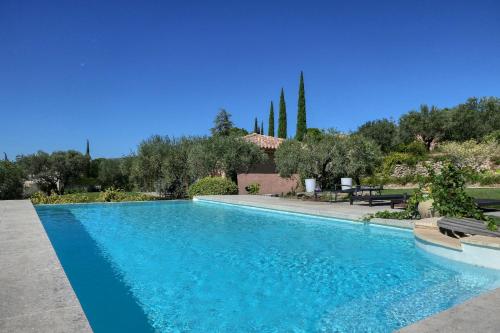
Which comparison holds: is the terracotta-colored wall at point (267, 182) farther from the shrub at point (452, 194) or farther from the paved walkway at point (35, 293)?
the paved walkway at point (35, 293)

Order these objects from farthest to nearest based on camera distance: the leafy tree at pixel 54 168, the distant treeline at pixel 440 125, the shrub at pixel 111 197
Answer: the distant treeline at pixel 440 125 < the leafy tree at pixel 54 168 < the shrub at pixel 111 197

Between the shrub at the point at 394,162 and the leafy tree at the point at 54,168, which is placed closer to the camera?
the leafy tree at the point at 54,168

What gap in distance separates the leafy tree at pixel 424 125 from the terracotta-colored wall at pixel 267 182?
1893 cm

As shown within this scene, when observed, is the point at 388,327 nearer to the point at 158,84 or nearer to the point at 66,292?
the point at 66,292

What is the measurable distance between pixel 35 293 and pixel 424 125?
38.3m

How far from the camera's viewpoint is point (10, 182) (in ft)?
68.1

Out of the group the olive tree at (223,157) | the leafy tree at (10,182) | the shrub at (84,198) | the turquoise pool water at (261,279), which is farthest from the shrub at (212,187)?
the turquoise pool water at (261,279)

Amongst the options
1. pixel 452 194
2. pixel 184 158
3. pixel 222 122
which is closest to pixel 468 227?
pixel 452 194

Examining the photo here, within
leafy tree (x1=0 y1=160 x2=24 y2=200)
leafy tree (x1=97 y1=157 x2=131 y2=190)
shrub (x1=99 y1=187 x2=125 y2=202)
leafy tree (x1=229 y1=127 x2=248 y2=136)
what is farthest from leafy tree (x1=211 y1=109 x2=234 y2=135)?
leafy tree (x1=0 y1=160 x2=24 y2=200)

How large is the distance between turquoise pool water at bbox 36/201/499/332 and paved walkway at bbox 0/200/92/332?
72 cm

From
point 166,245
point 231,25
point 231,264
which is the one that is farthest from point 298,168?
point 231,264

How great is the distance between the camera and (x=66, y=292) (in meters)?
3.43

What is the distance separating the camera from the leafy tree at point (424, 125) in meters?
35.8

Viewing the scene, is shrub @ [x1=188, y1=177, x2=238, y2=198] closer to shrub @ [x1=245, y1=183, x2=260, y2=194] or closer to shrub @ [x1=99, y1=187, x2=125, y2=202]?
shrub @ [x1=245, y1=183, x2=260, y2=194]
